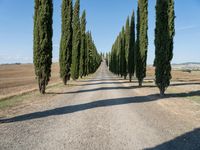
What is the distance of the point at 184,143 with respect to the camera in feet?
28.1

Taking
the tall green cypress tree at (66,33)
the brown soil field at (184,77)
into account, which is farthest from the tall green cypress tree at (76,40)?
the brown soil field at (184,77)

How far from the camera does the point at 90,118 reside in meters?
12.1

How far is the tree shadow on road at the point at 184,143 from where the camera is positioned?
8002 mm

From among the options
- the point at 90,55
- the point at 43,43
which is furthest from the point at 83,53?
the point at 43,43

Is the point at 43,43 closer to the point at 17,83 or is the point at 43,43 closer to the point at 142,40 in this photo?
the point at 142,40

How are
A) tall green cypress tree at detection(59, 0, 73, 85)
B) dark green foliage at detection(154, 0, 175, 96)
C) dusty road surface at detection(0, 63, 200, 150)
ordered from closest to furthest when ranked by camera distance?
dusty road surface at detection(0, 63, 200, 150) → dark green foliage at detection(154, 0, 175, 96) → tall green cypress tree at detection(59, 0, 73, 85)

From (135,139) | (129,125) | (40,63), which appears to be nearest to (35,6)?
(40,63)

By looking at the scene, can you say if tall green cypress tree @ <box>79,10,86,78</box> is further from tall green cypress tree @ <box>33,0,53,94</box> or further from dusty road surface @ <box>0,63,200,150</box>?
dusty road surface @ <box>0,63,200,150</box>

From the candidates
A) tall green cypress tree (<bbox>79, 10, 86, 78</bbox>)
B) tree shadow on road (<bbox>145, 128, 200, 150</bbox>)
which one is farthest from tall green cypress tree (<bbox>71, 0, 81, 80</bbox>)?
tree shadow on road (<bbox>145, 128, 200, 150</bbox>)

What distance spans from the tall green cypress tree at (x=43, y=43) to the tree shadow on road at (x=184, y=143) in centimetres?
1574

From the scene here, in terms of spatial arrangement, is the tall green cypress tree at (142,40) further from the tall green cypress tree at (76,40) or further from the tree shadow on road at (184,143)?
the tree shadow on road at (184,143)

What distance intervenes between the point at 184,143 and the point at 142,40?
2469 cm

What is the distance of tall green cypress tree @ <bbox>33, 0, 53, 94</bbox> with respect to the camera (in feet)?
77.7

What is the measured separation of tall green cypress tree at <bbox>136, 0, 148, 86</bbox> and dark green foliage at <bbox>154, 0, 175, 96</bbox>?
8926 mm
